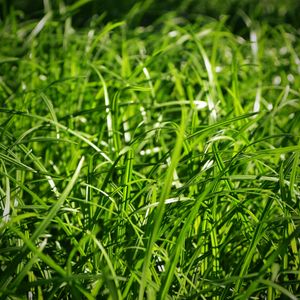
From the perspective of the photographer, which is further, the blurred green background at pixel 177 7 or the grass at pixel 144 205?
the blurred green background at pixel 177 7

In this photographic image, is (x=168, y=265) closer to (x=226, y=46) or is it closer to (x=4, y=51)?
(x=4, y=51)

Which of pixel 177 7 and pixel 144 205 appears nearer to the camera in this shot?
pixel 144 205

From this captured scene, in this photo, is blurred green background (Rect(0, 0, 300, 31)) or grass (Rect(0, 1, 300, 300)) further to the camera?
blurred green background (Rect(0, 0, 300, 31))

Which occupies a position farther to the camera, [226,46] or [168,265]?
[226,46]

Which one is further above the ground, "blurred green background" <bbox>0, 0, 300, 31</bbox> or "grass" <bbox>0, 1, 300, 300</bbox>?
"grass" <bbox>0, 1, 300, 300</bbox>

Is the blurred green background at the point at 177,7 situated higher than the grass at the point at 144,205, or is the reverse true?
the grass at the point at 144,205

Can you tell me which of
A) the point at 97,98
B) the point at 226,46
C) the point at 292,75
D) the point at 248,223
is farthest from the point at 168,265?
the point at 226,46

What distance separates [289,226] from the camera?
771 mm

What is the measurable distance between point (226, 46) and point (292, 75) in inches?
17.6

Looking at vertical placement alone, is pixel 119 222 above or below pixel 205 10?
above

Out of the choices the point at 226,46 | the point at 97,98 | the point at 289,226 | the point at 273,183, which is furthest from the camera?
the point at 226,46

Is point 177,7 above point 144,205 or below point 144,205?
below

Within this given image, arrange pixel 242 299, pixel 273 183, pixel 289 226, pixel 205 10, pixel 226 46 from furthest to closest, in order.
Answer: pixel 205 10, pixel 226 46, pixel 273 183, pixel 289 226, pixel 242 299

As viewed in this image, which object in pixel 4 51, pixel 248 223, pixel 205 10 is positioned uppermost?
pixel 4 51
